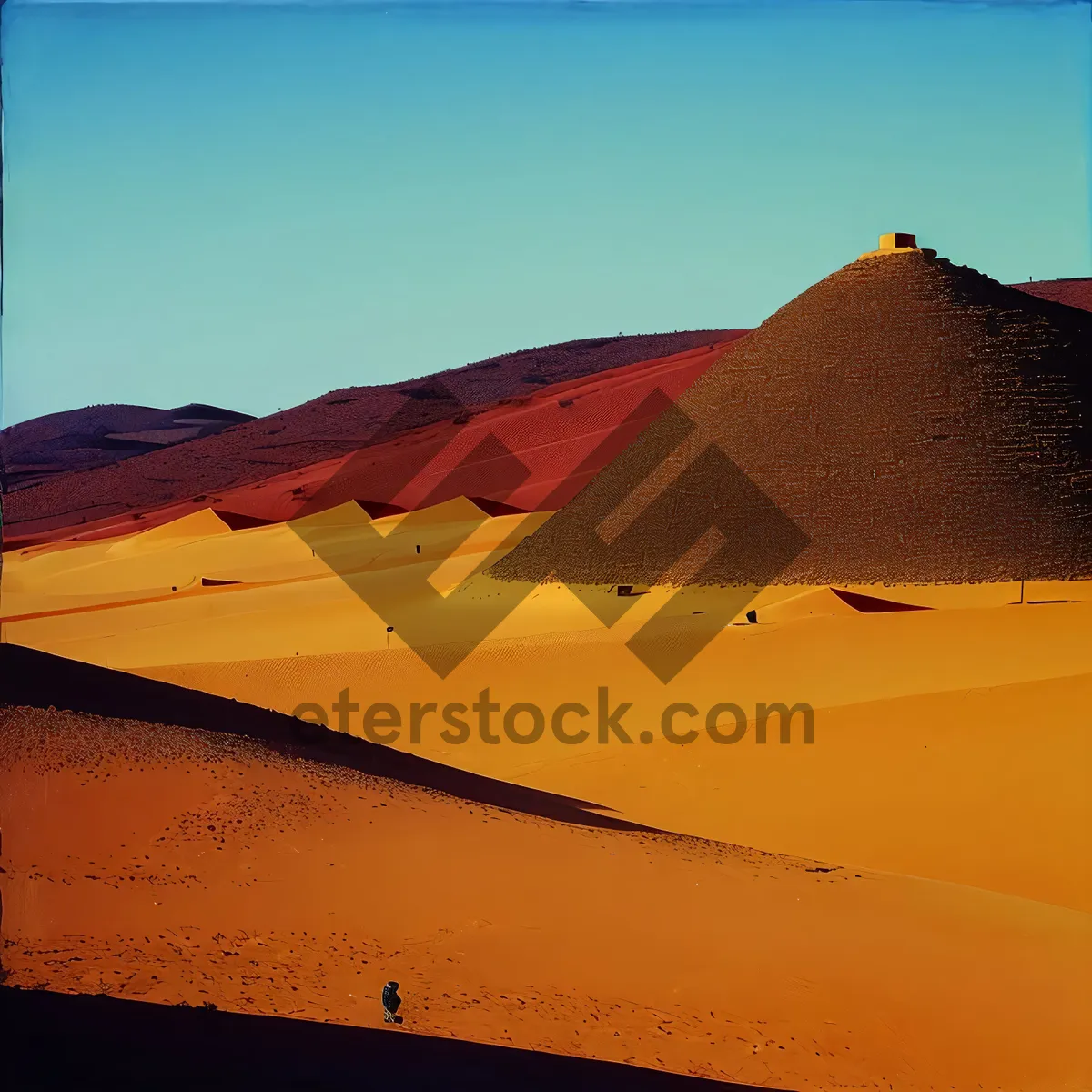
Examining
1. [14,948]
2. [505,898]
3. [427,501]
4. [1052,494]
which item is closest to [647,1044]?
[505,898]

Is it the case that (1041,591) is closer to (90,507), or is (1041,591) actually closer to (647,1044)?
(647,1044)

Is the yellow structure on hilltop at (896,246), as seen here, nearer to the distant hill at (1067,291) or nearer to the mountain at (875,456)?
the mountain at (875,456)

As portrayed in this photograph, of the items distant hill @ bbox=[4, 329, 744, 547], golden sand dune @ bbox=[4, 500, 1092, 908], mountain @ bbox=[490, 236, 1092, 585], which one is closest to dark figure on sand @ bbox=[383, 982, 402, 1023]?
golden sand dune @ bbox=[4, 500, 1092, 908]

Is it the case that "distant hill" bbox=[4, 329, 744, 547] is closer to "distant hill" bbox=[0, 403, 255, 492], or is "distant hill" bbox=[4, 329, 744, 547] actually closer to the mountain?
"distant hill" bbox=[0, 403, 255, 492]

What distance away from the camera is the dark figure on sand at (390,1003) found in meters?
5.90

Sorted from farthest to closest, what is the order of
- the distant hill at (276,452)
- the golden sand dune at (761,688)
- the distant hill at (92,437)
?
the distant hill at (92,437), the distant hill at (276,452), the golden sand dune at (761,688)

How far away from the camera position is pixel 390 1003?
5902 mm

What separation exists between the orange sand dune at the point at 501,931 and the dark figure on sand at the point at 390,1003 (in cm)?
13

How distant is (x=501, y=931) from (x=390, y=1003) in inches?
48.2

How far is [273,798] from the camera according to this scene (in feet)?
27.0

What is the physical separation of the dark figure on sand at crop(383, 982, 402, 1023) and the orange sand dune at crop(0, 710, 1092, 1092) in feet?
0.42

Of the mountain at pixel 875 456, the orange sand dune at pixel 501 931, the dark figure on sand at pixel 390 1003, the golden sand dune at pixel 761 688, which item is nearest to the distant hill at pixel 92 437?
the golden sand dune at pixel 761 688

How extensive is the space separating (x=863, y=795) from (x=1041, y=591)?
34.3 feet

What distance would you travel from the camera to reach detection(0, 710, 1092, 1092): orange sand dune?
601 centimetres
